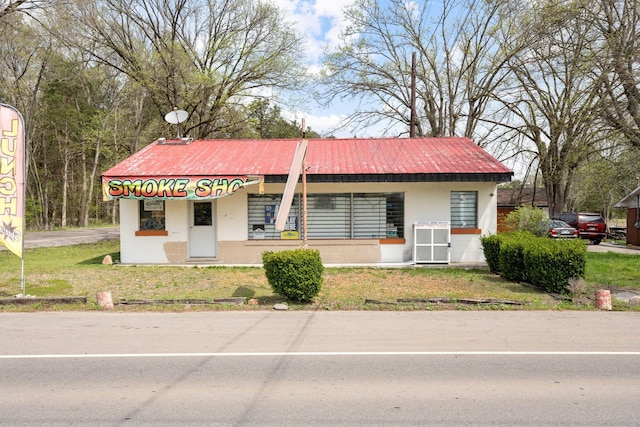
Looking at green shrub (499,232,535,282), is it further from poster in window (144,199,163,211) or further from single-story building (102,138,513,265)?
poster in window (144,199,163,211)

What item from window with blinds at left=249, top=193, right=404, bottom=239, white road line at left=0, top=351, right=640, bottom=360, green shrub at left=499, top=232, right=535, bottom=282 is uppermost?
window with blinds at left=249, top=193, right=404, bottom=239

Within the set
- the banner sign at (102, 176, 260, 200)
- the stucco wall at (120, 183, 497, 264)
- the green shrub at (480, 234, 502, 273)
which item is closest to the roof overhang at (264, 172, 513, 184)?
the stucco wall at (120, 183, 497, 264)

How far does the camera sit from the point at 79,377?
521cm

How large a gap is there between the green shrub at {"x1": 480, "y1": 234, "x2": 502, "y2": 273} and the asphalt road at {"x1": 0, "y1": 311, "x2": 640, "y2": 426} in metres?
4.80

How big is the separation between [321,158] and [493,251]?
6676 millimetres

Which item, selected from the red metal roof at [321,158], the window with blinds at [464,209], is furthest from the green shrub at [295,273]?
the window with blinds at [464,209]

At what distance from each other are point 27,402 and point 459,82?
90.9 feet

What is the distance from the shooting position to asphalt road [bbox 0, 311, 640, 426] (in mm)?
4199

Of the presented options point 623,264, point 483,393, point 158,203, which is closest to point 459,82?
point 623,264

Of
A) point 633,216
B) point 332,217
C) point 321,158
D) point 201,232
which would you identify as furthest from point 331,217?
point 633,216

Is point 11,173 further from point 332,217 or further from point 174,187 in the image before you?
point 332,217

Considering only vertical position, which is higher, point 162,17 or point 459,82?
point 162,17

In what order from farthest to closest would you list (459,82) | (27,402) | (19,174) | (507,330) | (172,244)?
(459,82), (172,244), (19,174), (507,330), (27,402)

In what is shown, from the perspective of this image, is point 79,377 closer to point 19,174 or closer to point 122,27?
point 19,174
